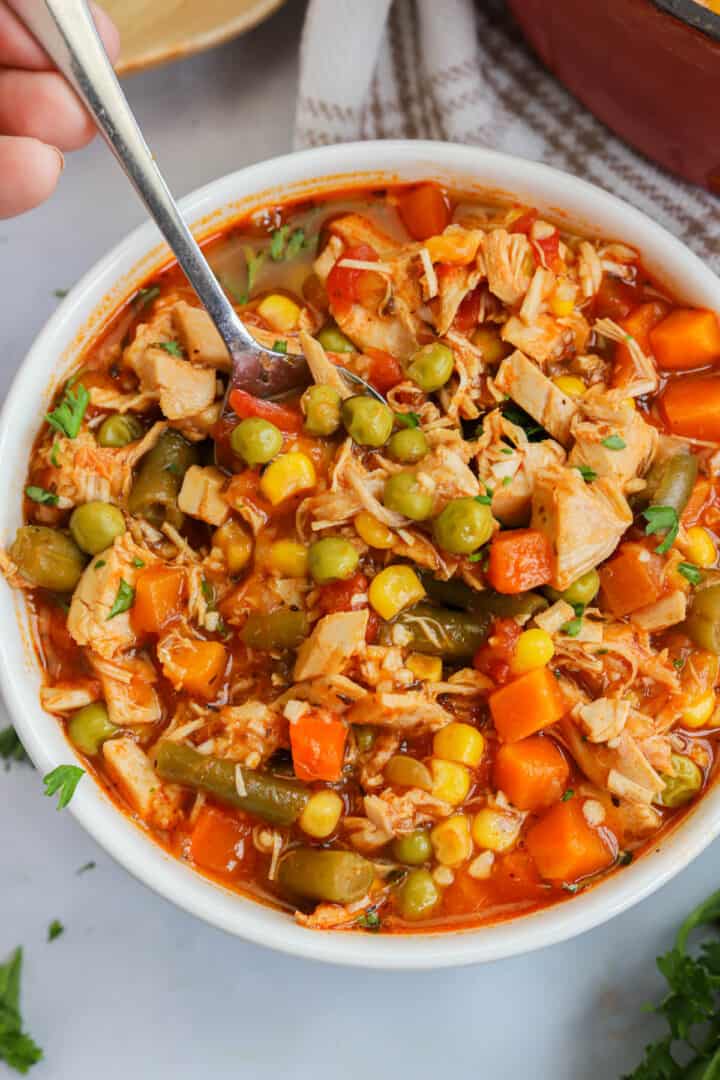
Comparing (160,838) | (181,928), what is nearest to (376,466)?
(160,838)

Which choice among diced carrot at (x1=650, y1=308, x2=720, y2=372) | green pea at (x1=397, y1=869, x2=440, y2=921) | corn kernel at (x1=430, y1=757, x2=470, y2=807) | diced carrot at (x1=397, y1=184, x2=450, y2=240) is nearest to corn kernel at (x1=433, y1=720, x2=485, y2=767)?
corn kernel at (x1=430, y1=757, x2=470, y2=807)

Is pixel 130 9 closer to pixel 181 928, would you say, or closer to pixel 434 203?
pixel 434 203

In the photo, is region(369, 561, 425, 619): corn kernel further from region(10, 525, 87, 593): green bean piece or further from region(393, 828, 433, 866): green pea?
region(10, 525, 87, 593): green bean piece

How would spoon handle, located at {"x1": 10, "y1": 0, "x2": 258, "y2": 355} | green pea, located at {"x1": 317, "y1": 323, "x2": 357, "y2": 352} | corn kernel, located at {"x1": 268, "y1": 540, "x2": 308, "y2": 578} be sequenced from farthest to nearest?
green pea, located at {"x1": 317, "y1": 323, "x2": 357, "y2": 352} → corn kernel, located at {"x1": 268, "y1": 540, "x2": 308, "y2": 578} → spoon handle, located at {"x1": 10, "y1": 0, "x2": 258, "y2": 355}

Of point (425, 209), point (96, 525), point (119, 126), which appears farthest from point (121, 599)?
point (425, 209)

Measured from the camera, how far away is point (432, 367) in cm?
357

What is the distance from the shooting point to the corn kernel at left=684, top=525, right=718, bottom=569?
3.71 metres

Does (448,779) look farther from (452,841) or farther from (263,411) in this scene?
(263,411)

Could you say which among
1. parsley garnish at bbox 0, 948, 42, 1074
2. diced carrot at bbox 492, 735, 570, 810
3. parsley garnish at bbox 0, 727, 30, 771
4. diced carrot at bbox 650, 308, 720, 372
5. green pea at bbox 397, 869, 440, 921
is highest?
diced carrot at bbox 650, 308, 720, 372

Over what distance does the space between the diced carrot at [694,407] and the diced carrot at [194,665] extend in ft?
5.30

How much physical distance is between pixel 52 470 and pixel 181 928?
68.8 inches

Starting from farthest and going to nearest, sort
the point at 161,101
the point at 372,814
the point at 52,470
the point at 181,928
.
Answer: the point at 161,101
the point at 181,928
the point at 52,470
the point at 372,814

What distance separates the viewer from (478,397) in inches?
147

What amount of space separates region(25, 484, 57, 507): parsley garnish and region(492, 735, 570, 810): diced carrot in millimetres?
1606
